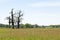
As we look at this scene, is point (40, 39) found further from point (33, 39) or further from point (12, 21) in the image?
point (12, 21)

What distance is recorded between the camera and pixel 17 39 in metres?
9.68

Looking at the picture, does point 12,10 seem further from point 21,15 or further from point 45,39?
point 45,39

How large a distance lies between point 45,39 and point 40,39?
28 cm

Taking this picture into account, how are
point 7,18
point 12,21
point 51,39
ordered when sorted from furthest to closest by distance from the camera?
point 7,18 < point 12,21 < point 51,39

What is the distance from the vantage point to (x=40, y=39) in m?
9.32

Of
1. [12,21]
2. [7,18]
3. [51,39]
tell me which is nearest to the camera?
[51,39]

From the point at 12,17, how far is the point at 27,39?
163 feet

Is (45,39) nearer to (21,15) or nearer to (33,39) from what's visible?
(33,39)

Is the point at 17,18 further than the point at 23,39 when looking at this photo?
Yes

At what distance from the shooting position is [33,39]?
9.48 metres

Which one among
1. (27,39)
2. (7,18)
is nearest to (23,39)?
(27,39)

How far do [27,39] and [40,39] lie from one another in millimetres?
686

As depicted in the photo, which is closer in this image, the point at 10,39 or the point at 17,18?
the point at 10,39

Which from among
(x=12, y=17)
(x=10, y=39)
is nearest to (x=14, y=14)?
(x=12, y=17)
